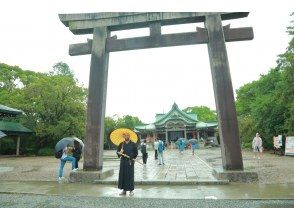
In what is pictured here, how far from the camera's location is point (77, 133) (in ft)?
101

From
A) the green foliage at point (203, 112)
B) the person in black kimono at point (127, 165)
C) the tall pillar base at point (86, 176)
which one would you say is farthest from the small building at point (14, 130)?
the green foliage at point (203, 112)

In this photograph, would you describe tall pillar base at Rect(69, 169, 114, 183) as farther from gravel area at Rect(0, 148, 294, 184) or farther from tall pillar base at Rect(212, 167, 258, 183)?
tall pillar base at Rect(212, 167, 258, 183)

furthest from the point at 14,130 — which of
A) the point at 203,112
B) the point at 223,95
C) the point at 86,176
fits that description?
the point at 203,112

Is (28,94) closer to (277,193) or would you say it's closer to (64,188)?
(64,188)

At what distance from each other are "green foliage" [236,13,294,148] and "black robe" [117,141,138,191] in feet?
52.3

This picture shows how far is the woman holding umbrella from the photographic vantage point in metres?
8.21

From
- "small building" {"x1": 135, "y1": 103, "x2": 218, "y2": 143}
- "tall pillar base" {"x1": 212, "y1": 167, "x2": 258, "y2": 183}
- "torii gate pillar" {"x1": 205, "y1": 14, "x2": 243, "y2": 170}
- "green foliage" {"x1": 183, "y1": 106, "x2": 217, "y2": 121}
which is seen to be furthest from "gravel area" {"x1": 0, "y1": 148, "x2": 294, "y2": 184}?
"green foliage" {"x1": 183, "y1": 106, "x2": 217, "y2": 121}

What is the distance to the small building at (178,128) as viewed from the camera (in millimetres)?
49562

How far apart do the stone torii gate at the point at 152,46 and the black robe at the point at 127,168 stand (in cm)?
267

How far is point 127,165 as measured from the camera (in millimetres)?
8414

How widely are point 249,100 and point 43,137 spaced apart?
3060 centimetres

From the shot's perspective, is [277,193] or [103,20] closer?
[277,193]

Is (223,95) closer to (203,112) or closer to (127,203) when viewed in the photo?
(127,203)

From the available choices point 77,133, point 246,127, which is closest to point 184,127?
point 246,127
